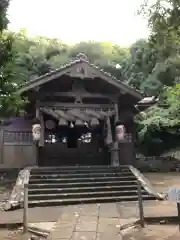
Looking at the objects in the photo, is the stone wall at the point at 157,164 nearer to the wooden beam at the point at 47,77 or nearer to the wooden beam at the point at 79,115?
the wooden beam at the point at 79,115

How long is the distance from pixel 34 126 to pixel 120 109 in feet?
18.7

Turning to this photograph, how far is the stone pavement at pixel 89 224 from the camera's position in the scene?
241 inches

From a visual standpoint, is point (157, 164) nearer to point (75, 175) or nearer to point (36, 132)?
point (75, 175)

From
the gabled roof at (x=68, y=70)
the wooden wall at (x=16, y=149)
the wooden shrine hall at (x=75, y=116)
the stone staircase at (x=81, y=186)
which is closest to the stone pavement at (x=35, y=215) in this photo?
the stone staircase at (x=81, y=186)

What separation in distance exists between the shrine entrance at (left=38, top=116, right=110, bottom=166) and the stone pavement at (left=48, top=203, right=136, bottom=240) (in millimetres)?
8090

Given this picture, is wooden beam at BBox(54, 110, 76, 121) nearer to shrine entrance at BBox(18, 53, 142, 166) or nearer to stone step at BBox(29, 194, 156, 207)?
shrine entrance at BBox(18, 53, 142, 166)

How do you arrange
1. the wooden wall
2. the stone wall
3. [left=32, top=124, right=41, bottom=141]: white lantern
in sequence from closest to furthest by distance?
[left=32, top=124, right=41, bottom=141]: white lantern
the wooden wall
the stone wall

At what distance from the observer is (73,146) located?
60.2 ft

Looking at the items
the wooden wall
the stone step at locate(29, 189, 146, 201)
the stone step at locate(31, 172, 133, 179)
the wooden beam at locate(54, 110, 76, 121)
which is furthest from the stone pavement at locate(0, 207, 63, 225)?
the wooden wall

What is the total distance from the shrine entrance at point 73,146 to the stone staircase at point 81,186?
11.3 ft

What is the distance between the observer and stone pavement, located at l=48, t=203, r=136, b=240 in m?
6.13

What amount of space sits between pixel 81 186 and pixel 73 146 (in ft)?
21.4

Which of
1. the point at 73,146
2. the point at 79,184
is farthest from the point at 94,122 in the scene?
the point at 79,184

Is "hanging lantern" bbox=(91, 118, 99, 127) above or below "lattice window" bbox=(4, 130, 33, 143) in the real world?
above
